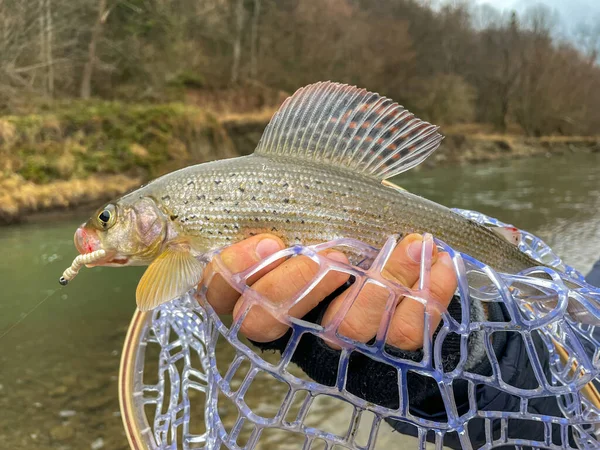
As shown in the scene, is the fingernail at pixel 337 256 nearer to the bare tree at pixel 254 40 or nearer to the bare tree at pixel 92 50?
the bare tree at pixel 92 50

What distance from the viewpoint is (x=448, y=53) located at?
176 feet

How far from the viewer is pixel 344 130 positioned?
1876mm

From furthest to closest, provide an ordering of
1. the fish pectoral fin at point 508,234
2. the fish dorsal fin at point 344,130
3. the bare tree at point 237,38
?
1. the bare tree at point 237,38
2. the fish pectoral fin at point 508,234
3. the fish dorsal fin at point 344,130

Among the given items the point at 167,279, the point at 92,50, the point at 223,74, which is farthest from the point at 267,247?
the point at 223,74

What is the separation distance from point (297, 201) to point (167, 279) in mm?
559

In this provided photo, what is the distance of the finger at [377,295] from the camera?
1586mm

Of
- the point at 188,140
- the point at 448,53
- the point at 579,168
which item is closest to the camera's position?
the point at 188,140

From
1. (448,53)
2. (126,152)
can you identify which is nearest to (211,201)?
(126,152)

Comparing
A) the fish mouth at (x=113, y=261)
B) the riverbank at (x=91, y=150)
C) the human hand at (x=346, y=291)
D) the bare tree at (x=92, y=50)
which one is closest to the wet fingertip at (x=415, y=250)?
the human hand at (x=346, y=291)

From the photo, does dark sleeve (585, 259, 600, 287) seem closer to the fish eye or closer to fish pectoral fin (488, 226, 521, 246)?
fish pectoral fin (488, 226, 521, 246)

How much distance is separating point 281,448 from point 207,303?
290 centimetres

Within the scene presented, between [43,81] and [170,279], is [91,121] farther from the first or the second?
[170,279]

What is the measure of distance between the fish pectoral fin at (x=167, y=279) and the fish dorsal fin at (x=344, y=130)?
0.53 metres

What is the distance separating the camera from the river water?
4.39 m
